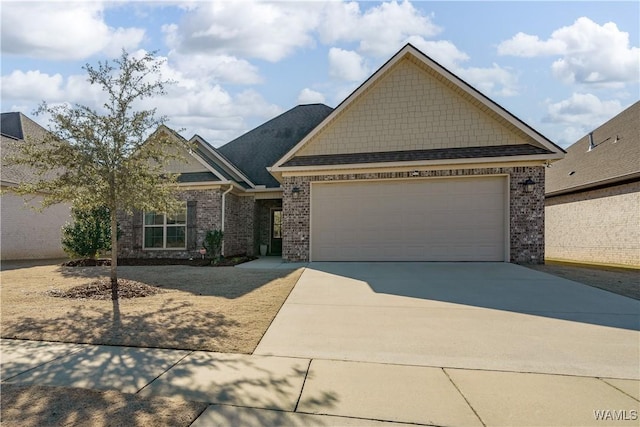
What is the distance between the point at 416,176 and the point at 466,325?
7.15 metres

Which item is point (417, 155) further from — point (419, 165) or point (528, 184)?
point (528, 184)

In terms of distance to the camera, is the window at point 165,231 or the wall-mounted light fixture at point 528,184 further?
the window at point 165,231

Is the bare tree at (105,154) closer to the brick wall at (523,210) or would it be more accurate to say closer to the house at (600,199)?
the brick wall at (523,210)

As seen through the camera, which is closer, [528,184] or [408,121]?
[528,184]

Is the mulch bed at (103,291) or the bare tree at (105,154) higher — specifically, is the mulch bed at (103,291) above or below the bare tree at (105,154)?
below

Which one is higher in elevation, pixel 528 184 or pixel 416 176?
pixel 416 176

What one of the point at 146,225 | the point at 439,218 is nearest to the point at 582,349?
the point at 439,218

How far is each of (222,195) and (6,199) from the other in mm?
8952

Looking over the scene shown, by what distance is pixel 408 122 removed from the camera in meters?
12.2

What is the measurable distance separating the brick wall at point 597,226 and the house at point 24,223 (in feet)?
76.4

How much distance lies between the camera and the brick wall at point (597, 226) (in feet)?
44.0

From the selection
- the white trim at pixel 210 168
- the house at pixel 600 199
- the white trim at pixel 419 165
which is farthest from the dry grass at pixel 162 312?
the house at pixel 600 199

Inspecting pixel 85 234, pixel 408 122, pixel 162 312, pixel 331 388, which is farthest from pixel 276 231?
pixel 331 388

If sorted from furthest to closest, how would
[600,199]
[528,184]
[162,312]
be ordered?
1. [600,199]
2. [528,184]
3. [162,312]
